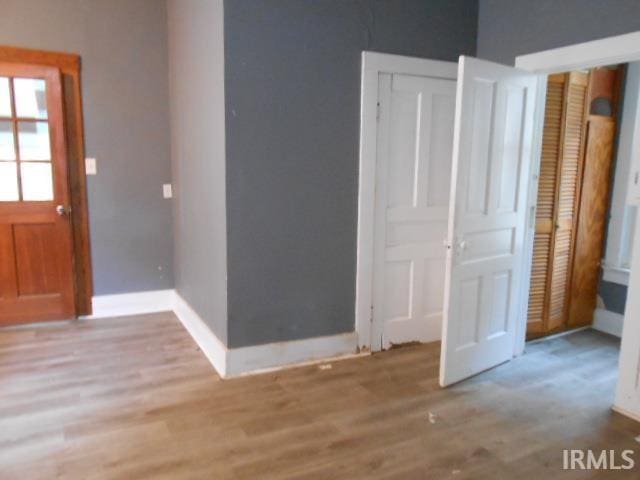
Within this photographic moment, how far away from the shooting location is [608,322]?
4.03 metres

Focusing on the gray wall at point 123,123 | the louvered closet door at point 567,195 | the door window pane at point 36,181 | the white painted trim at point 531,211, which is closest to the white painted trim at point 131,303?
the gray wall at point 123,123

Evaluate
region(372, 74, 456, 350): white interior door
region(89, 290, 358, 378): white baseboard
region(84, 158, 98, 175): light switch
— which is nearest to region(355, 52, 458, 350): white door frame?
region(372, 74, 456, 350): white interior door

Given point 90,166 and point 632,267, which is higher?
point 90,166

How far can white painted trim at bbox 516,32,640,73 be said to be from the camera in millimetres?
2562

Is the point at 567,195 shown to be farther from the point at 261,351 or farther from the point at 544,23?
the point at 261,351

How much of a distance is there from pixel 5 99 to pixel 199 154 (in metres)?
1.67

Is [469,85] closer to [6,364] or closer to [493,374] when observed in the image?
[493,374]

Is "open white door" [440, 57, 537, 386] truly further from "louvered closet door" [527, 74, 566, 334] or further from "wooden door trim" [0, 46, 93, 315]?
"wooden door trim" [0, 46, 93, 315]

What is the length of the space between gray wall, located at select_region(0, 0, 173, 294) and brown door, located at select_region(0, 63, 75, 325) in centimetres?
22

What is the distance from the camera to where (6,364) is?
318 cm

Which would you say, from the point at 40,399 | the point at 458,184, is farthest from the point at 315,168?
the point at 40,399

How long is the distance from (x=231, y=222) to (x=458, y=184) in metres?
1.37
